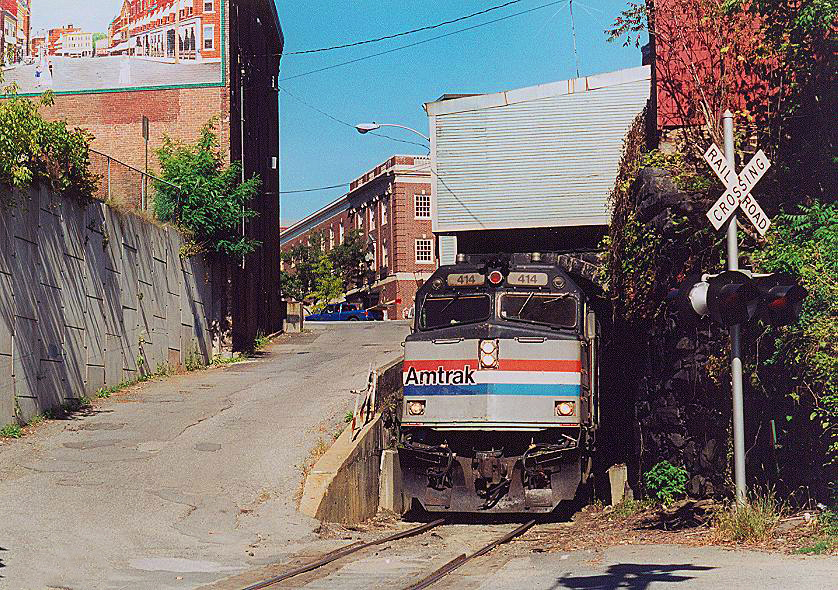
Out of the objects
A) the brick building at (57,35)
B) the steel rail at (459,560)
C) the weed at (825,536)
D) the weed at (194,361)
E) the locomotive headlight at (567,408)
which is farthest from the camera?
the brick building at (57,35)

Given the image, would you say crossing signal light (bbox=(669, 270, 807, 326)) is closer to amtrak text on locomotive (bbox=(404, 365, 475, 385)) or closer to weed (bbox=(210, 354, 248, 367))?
amtrak text on locomotive (bbox=(404, 365, 475, 385))

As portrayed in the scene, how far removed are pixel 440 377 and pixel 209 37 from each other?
23.4 m

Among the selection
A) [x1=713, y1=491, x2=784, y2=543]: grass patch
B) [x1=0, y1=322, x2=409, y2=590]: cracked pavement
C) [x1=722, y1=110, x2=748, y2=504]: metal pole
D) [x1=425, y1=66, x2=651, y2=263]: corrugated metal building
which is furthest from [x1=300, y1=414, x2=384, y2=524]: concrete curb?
[x1=425, y1=66, x2=651, y2=263]: corrugated metal building

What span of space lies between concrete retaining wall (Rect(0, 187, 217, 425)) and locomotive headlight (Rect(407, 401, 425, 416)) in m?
6.72

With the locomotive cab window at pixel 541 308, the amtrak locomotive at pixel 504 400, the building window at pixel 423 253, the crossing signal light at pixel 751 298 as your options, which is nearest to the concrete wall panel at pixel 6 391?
the amtrak locomotive at pixel 504 400

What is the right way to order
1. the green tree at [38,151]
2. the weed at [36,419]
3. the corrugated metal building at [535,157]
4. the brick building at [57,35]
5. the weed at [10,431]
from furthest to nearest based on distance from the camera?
the brick building at [57,35], the corrugated metal building at [535,157], the weed at [36,419], the weed at [10,431], the green tree at [38,151]

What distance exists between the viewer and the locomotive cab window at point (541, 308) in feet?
54.0

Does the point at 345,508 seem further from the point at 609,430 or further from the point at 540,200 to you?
the point at 540,200

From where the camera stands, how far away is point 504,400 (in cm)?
1579

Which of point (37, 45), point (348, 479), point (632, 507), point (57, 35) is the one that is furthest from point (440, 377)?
point (37, 45)

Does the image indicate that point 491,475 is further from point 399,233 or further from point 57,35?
point 399,233

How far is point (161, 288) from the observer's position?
27.4m

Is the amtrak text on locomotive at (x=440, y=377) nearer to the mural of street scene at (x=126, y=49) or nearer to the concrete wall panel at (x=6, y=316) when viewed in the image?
the concrete wall panel at (x=6, y=316)

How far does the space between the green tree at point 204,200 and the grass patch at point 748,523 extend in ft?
71.2
